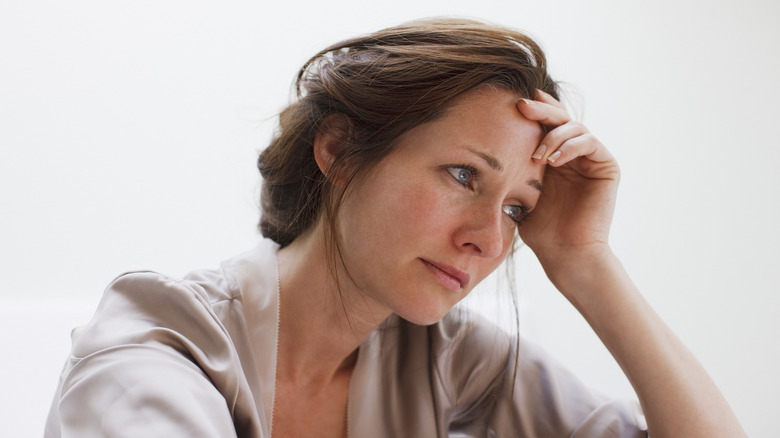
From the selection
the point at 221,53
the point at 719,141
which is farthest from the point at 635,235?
the point at 221,53

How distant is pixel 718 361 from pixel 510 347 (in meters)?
1.31

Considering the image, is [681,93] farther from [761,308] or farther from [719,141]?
[761,308]

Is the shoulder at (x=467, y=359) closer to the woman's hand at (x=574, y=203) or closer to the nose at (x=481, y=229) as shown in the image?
the woman's hand at (x=574, y=203)

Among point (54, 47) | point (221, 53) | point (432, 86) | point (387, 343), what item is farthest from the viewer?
point (221, 53)

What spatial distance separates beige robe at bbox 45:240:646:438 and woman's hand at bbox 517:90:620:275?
0.76 feet

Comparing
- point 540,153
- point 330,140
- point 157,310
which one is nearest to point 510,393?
point 540,153

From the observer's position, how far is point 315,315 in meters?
1.44

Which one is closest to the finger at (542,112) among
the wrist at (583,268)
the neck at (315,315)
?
the wrist at (583,268)

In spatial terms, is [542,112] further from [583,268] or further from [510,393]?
[510,393]

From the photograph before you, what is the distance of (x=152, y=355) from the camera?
1052 millimetres

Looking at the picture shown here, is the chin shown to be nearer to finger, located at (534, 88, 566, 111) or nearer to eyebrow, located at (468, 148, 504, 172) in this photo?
eyebrow, located at (468, 148, 504, 172)

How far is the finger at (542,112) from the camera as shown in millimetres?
1335

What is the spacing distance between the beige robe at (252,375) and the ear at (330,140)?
0.22 m

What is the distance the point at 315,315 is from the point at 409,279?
0.79 feet
